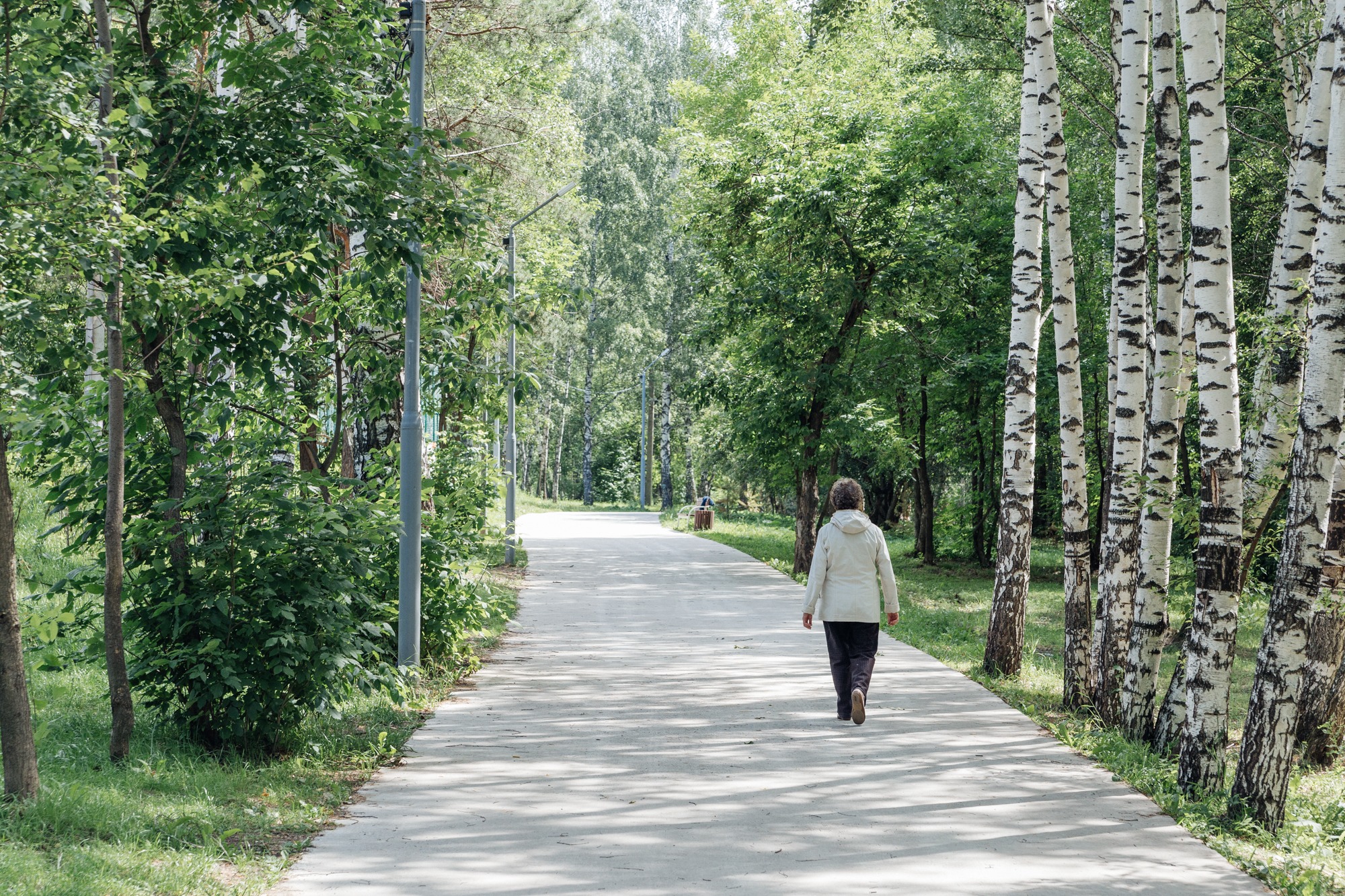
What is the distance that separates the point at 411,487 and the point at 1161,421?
5818mm

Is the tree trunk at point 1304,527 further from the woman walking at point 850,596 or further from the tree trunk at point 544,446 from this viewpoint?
the tree trunk at point 544,446

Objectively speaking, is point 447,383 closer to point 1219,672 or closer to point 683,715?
point 683,715

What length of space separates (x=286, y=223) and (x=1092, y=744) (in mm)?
6209

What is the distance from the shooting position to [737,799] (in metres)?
6.43

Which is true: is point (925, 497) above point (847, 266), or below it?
below

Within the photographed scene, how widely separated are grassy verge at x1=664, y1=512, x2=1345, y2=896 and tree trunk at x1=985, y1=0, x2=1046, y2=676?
0.48 m

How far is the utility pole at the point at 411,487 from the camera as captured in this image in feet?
30.9

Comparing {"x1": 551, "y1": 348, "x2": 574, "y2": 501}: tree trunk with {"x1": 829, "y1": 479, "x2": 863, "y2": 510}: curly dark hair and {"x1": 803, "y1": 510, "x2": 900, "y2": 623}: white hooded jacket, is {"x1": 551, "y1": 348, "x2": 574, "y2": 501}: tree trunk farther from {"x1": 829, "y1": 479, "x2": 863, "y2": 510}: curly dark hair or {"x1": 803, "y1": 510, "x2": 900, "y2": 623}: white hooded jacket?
{"x1": 803, "y1": 510, "x2": 900, "y2": 623}: white hooded jacket

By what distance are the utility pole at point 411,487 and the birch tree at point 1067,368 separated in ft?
18.4

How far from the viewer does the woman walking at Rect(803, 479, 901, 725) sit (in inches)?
337

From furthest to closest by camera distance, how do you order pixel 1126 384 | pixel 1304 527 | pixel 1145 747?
pixel 1126 384
pixel 1145 747
pixel 1304 527

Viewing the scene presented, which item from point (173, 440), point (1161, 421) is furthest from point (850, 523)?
point (173, 440)

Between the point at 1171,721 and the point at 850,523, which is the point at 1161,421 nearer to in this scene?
the point at 1171,721

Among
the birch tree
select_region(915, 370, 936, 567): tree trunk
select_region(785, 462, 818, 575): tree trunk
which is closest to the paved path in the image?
the birch tree
